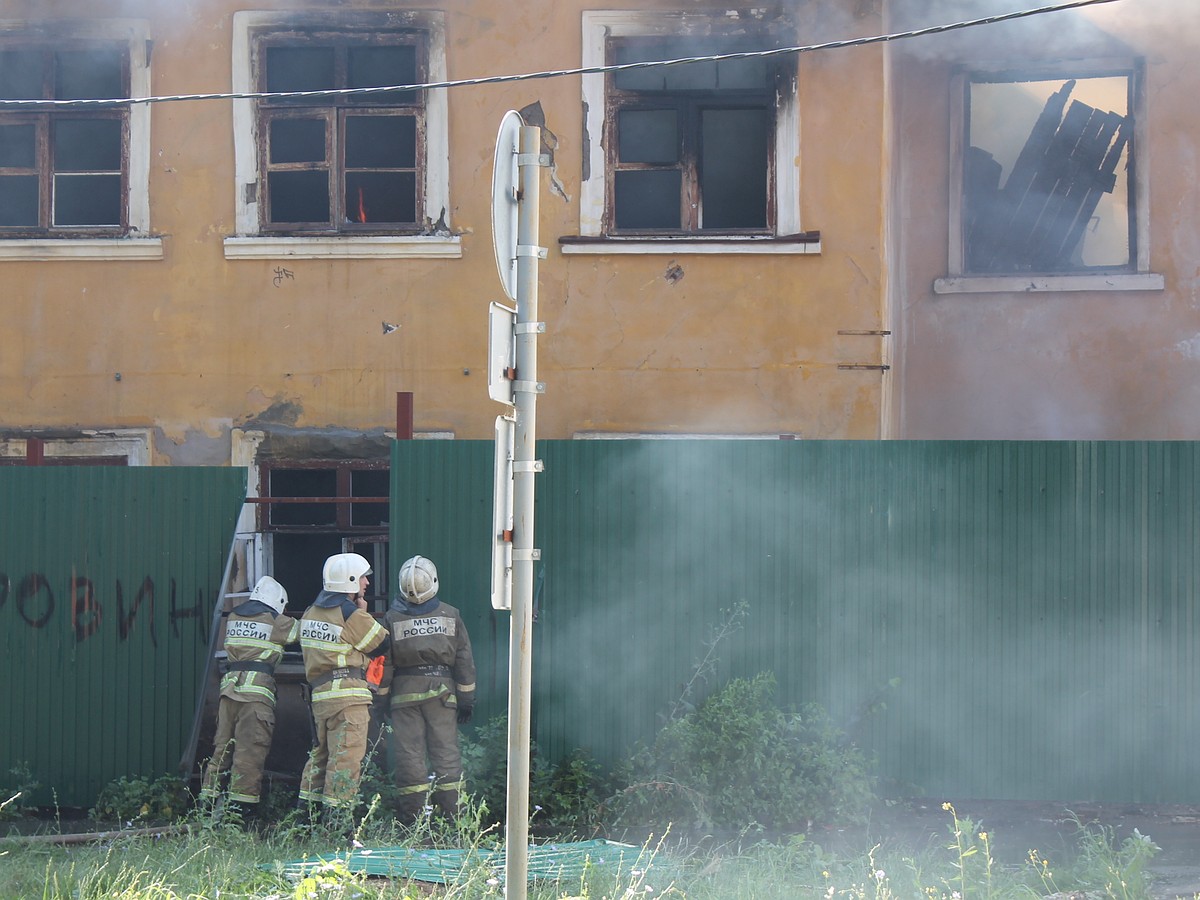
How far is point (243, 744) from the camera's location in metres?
7.63

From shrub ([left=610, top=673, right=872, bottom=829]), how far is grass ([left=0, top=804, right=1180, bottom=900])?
0.35 m

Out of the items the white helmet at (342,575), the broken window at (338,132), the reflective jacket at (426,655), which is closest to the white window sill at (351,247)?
the broken window at (338,132)

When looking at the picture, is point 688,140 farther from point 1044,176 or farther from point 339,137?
point 1044,176

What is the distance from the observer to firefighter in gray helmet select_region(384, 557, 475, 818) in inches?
296

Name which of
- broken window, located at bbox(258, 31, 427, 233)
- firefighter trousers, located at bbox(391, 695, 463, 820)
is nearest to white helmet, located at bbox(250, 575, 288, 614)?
firefighter trousers, located at bbox(391, 695, 463, 820)

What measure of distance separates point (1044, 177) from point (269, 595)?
730 cm

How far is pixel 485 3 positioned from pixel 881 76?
3.06m

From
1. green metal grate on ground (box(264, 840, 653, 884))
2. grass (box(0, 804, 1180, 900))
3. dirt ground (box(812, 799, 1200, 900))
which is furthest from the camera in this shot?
dirt ground (box(812, 799, 1200, 900))

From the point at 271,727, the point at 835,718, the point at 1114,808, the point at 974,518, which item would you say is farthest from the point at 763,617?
the point at 271,727

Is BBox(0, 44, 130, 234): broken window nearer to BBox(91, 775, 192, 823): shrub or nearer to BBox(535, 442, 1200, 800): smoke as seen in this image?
BBox(91, 775, 192, 823): shrub

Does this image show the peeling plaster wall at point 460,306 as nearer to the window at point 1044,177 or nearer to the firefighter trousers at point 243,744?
the window at point 1044,177

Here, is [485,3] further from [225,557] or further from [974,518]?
[974,518]

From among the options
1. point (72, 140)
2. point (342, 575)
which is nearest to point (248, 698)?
point (342, 575)

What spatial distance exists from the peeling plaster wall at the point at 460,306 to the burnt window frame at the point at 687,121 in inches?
9.7
